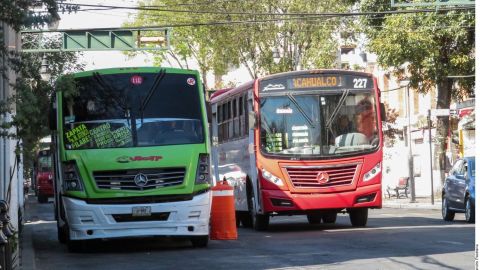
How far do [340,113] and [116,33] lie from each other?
12506mm

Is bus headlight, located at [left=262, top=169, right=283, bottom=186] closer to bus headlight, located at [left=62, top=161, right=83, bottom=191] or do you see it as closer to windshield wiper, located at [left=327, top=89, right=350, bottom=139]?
windshield wiper, located at [left=327, top=89, right=350, bottom=139]

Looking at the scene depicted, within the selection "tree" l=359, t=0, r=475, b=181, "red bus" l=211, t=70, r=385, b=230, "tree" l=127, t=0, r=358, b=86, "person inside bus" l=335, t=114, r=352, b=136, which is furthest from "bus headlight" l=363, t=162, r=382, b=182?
"tree" l=127, t=0, r=358, b=86

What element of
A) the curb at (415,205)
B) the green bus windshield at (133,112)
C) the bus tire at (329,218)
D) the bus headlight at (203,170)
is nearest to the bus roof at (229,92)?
the bus tire at (329,218)

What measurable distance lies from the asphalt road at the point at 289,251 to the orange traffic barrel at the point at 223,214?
35 cm

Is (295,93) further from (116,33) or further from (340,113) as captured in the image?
(116,33)

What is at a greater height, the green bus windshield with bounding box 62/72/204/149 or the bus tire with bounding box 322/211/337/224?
the green bus windshield with bounding box 62/72/204/149

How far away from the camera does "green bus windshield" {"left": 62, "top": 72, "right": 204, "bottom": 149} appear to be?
18.5m

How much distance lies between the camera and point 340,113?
23609mm

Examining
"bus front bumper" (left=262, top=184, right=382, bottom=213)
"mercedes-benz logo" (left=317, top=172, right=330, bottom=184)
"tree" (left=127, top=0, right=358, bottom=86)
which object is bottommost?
"bus front bumper" (left=262, top=184, right=382, bottom=213)

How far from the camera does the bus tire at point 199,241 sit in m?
18.8

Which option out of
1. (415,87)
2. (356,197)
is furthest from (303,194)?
(415,87)

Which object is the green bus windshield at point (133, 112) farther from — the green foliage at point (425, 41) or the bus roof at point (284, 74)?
the green foliage at point (425, 41)

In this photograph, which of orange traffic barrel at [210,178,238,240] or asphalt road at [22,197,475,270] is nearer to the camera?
asphalt road at [22,197,475,270]

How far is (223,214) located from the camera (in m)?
20.9
